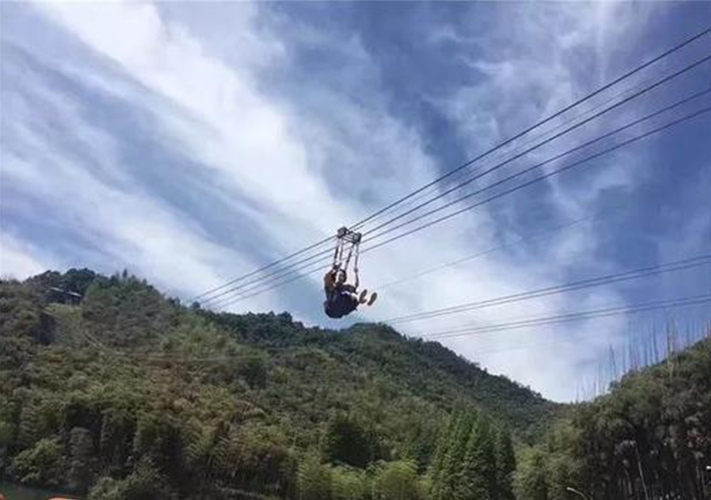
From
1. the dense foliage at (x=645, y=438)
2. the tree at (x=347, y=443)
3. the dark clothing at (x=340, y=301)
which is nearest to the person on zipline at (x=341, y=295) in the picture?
the dark clothing at (x=340, y=301)

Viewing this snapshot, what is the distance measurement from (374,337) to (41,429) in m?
97.6

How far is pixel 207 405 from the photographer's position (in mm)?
85562

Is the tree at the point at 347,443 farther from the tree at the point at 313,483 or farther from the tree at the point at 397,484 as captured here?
the tree at the point at 397,484

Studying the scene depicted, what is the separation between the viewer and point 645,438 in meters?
46.3

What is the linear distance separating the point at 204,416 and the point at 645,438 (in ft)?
154

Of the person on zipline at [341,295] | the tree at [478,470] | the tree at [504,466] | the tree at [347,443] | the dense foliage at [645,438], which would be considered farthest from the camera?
the tree at [347,443]

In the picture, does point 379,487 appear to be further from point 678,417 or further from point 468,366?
point 468,366

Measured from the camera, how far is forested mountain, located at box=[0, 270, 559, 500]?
221ft

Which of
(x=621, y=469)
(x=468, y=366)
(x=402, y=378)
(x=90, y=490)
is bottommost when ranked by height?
(x=90, y=490)

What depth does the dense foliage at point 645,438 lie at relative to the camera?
4300 centimetres

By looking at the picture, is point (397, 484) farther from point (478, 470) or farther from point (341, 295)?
point (341, 295)

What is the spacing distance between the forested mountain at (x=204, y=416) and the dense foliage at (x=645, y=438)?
15.1 m

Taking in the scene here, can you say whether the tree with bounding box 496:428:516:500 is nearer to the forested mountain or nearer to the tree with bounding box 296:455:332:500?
the forested mountain

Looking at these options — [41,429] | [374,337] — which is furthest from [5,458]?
[374,337]
